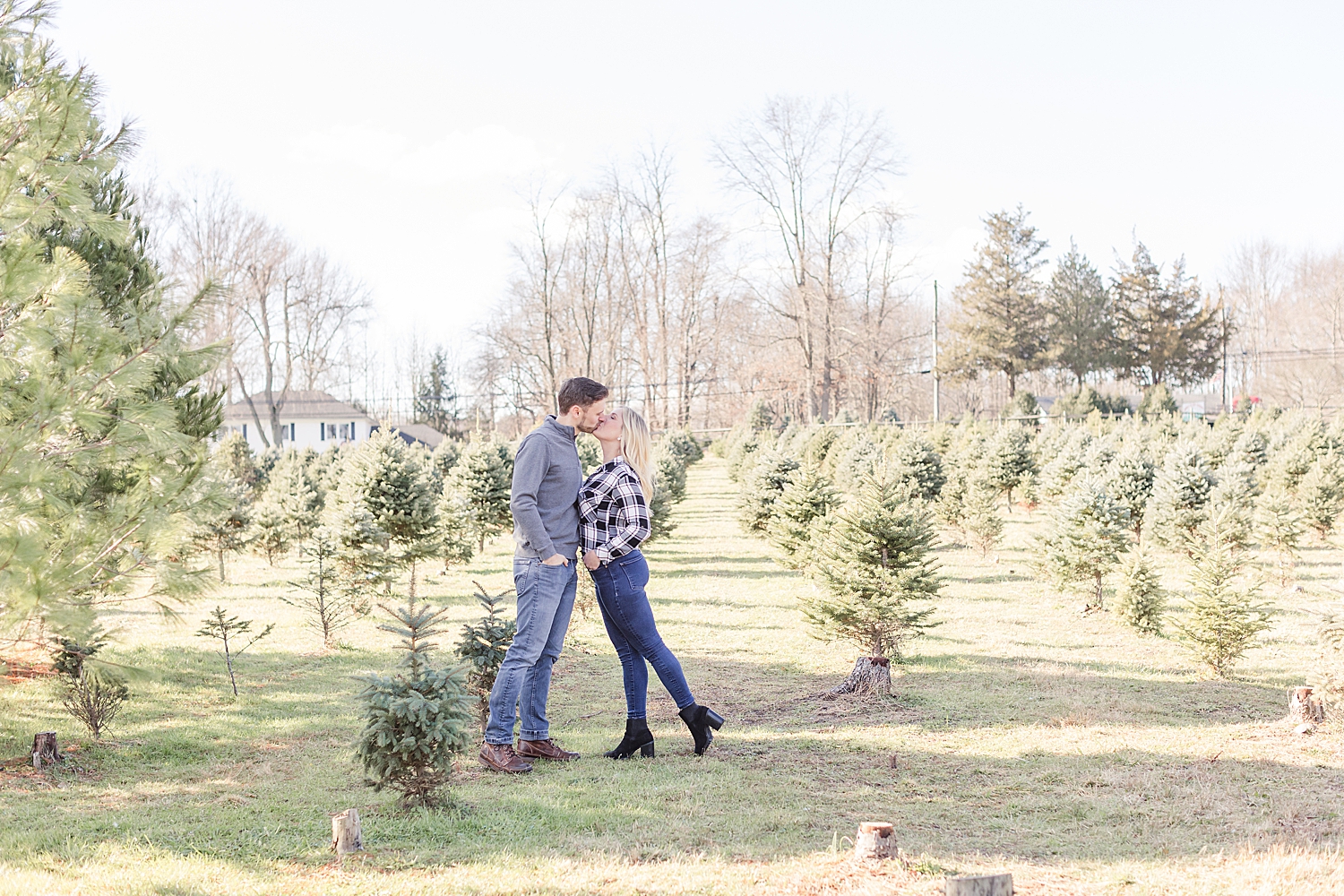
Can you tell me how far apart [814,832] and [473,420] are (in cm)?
5223

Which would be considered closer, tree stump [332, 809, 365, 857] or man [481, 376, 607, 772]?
tree stump [332, 809, 365, 857]

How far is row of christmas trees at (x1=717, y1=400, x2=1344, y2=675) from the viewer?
7742 mm

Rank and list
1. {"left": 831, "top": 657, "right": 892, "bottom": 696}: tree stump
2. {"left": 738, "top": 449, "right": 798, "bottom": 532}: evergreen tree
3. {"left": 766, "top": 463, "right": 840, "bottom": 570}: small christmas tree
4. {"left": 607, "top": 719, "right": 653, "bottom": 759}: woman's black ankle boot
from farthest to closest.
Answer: {"left": 738, "top": 449, "right": 798, "bottom": 532}: evergreen tree → {"left": 766, "top": 463, "right": 840, "bottom": 570}: small christmas tree → {"left": 831, "top": 657, "right": 892, "bottom": 696}: tree stump → {"left": 607, "top": 719, "right": 653, "bottom": 759}: woman's black ankle boot

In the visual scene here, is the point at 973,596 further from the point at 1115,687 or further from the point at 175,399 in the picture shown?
the point at 175,399

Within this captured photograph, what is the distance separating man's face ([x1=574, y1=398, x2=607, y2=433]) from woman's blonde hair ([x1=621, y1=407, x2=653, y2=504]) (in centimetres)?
12

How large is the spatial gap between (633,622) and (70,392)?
279cm

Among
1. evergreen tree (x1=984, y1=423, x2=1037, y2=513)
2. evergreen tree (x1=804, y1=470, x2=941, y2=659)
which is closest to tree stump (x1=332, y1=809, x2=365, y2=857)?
evergreen tree (x1=804, y1=470, x2=941, y2=659)

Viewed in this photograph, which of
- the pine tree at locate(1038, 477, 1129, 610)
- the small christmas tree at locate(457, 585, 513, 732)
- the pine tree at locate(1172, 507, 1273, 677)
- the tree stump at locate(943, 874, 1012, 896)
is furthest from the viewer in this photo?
the pine tree at locate(1038, 477, 1129, 610)

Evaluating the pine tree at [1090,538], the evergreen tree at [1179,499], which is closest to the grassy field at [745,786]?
the pine tree at [1090,538]

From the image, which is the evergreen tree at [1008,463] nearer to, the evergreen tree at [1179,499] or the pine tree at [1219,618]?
the evergreen tree at [1179,499]

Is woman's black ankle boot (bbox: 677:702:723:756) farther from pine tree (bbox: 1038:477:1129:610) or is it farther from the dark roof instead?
the dark roof

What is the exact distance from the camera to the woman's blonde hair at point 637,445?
511 centimetres

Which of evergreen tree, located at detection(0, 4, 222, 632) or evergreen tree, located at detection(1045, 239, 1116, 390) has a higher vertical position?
evergreen tree, located at detection(1045, 239, 1116, 390)

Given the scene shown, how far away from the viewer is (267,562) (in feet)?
51.4
